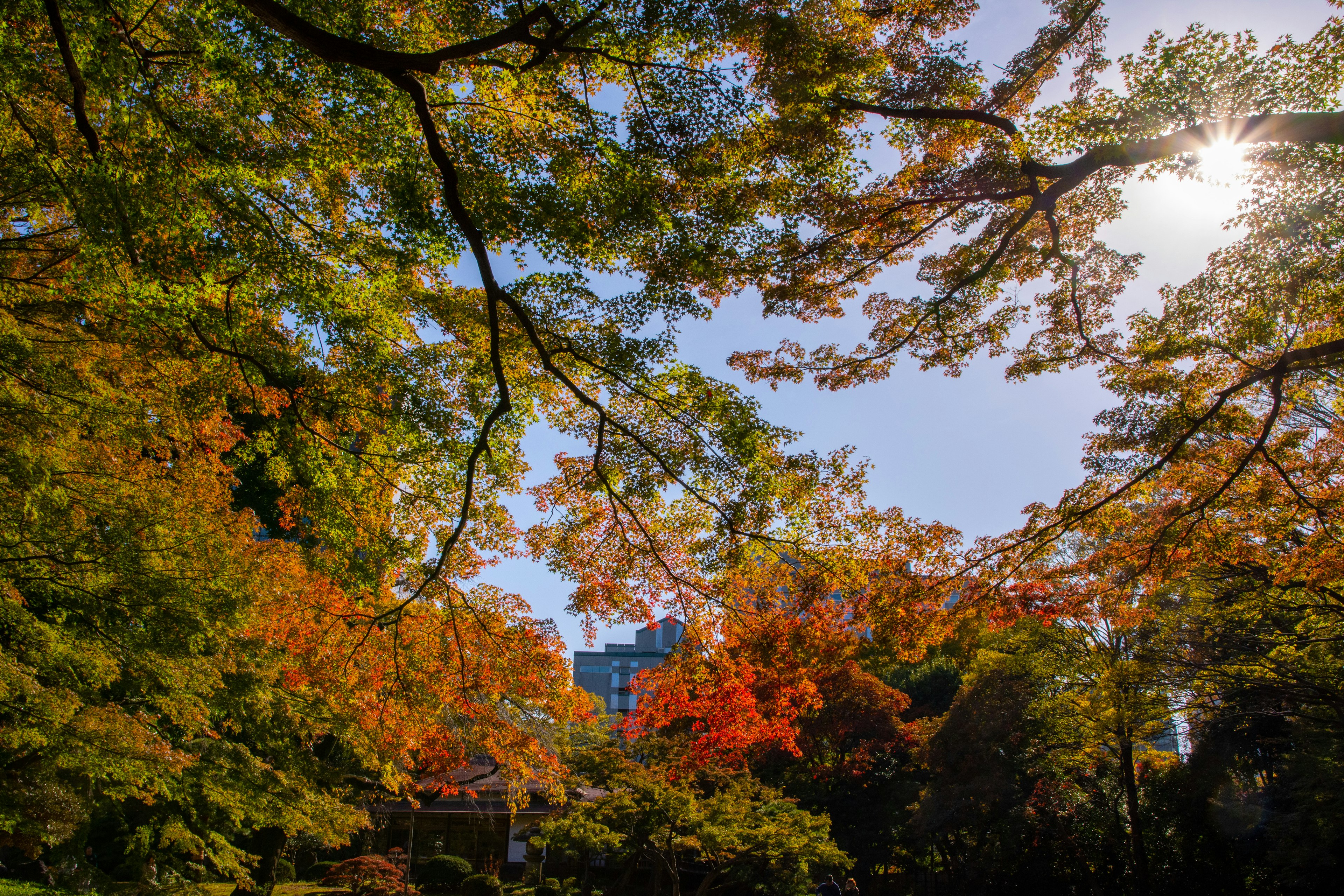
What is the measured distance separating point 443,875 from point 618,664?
50194 mm

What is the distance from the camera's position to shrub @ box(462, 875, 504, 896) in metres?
12.3

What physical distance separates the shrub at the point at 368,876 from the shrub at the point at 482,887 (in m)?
1.30

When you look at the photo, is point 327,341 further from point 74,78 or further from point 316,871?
point 316,871

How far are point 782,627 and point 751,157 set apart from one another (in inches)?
155

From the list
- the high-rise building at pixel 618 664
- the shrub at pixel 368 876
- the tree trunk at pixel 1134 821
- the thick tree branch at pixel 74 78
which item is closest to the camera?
the thick tree branch at pixel 74 78

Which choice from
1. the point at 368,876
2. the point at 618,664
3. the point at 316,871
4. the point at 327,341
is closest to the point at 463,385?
the point at 327,341

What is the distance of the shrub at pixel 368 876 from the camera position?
36.1 ft

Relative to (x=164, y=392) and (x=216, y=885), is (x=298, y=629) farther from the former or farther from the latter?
(x=216, y=885)

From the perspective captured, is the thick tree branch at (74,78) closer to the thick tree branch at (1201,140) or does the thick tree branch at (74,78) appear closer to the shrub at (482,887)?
the thick tree branch at (1201,140)

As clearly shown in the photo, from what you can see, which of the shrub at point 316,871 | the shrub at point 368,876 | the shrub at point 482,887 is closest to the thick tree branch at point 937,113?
the shrub at point 368,876

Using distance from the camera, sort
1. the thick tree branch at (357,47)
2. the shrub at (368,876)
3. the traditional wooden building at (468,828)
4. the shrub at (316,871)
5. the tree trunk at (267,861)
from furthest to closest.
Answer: the traditional wooden building at (468,828), the shrub at (316,871), the shrub at (368,876), the tree trunk at (267,861), the thick tree branch at (357,47)

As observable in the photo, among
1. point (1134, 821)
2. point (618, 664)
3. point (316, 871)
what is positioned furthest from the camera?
point (618, 664)

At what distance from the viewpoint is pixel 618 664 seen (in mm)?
63188

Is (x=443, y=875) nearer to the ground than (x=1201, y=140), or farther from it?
nearer to the ground
